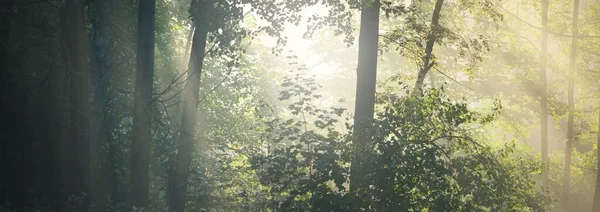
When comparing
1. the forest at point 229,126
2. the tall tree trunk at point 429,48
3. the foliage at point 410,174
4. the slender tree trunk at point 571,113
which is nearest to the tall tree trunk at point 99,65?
the forest at point 229,126

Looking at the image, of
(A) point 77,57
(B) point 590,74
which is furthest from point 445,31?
(B) point 590,74

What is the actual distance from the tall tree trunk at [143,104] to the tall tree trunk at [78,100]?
102 centimetres

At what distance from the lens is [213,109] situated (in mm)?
21438

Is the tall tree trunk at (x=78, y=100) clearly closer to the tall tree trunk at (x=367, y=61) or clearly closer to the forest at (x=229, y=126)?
the forest at (x=229, y=126)

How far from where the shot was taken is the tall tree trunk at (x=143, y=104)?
1178cm

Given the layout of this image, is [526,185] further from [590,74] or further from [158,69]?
[590,74]

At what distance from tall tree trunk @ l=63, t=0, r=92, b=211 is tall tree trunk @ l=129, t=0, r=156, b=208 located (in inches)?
40.3

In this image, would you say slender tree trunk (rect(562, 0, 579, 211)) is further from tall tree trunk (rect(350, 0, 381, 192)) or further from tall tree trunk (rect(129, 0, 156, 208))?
tall tree trunk (rect(129, 0, 156, 208))

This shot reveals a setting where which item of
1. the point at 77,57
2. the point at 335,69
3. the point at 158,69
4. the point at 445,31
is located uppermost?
the point at 335,69

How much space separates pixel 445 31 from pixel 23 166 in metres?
10.6

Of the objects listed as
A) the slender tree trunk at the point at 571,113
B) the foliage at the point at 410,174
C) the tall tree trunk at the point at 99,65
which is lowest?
the foliage at the point at 410,174

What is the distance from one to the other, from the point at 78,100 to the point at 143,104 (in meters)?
1.41

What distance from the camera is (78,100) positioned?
11711 millimetres

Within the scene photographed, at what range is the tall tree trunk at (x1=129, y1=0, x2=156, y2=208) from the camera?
464 inches
